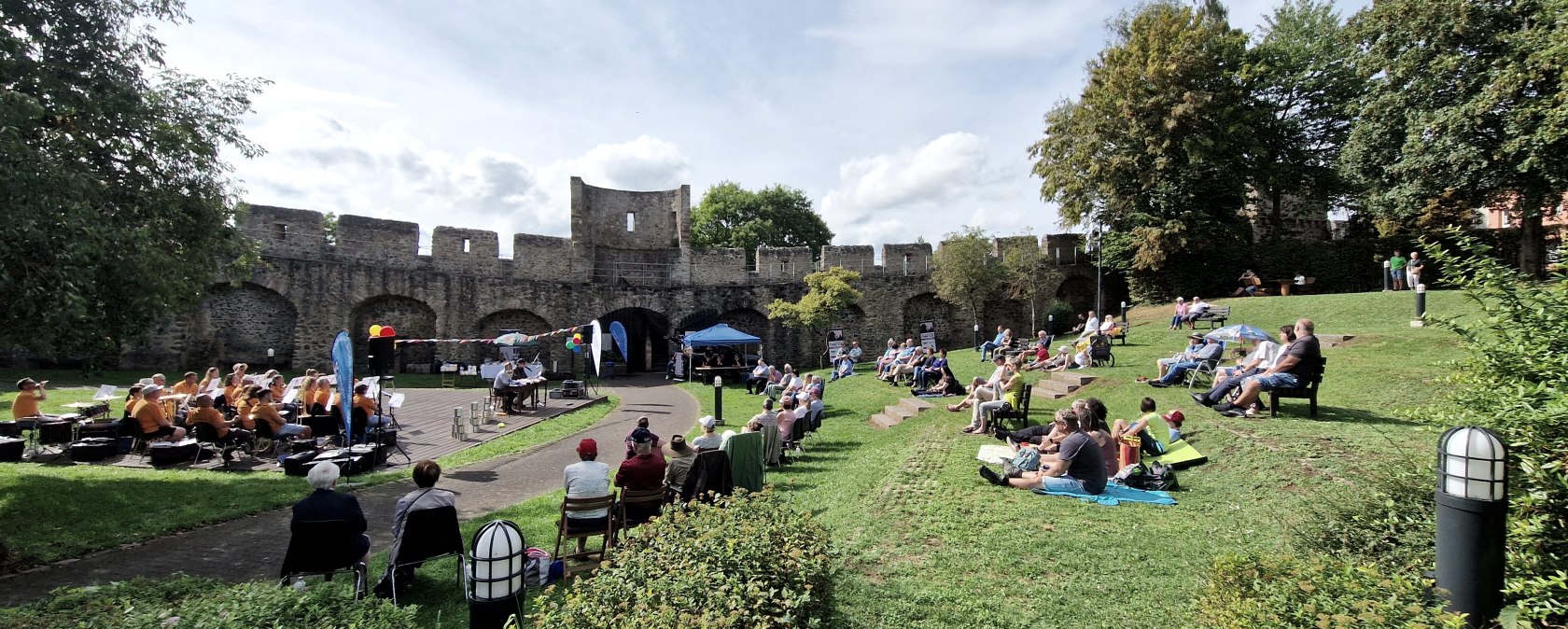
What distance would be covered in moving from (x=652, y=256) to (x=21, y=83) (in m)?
23.1

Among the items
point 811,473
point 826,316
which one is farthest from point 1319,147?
point 811,473

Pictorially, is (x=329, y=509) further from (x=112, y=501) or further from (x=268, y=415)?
(x=268, y=415)

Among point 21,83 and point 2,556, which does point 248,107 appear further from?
point 2,556

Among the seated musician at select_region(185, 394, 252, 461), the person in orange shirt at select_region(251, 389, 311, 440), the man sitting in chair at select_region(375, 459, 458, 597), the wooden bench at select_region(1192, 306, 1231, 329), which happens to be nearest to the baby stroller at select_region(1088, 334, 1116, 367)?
the wooden bench at select_region(1192, 306, 1231, 329)

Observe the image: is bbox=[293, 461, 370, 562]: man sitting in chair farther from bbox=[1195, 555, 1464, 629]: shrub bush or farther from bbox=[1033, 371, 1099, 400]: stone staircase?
bbox=[1033, 371, 1099, 400]: stone staircase

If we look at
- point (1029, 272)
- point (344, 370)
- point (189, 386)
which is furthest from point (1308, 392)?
point (1029, 272)

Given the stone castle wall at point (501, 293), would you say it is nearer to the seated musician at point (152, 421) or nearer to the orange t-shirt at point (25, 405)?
the orange t-shirt at point (25, 405)

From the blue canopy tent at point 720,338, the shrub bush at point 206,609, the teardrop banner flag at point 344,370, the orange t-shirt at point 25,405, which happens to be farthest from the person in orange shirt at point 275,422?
the blue canopy tent at point 720,338

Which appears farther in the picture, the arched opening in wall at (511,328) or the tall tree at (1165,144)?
the arched opening in wall at (511,328)

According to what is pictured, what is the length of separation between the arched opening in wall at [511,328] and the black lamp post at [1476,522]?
25.8 metres

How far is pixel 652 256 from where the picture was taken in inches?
1163

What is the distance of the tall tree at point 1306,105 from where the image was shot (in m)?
24.5

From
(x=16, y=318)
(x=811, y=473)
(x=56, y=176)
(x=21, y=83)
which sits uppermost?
(x=21, y=83)

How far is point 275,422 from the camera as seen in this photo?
10.3 m
